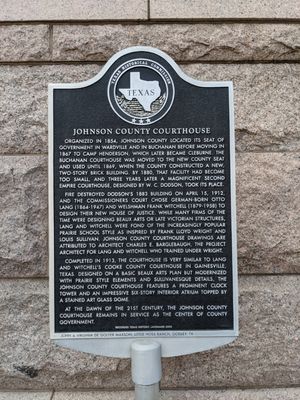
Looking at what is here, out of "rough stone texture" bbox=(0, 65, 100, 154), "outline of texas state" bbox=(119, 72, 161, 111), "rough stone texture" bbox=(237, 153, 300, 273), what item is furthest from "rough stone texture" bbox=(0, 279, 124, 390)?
"outline of texas state" bbox=(119, 72, 161, 111)

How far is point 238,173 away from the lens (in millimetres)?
2936

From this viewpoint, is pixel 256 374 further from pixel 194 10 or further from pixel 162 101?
pixel 194 10

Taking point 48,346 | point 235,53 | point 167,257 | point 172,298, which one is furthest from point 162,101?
point 48,346

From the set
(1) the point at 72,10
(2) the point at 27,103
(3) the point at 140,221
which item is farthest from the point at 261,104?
(2) the point at 27,103

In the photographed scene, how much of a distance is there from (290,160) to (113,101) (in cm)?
124

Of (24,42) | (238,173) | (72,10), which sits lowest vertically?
(238,173)

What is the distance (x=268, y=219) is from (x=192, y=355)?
1.04m

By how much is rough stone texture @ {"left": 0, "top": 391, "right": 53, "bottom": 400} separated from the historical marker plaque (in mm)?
600

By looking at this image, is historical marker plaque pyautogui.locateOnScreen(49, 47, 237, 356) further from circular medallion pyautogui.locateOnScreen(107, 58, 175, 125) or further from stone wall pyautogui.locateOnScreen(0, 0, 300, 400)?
stone wall pyautogui.locateOnScreen(0, 0, 300, 400)

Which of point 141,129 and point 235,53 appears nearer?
point 141,129

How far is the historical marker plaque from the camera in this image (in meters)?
2.60

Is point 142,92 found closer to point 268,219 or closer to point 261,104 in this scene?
point 261,104

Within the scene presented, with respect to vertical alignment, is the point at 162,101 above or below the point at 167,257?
above

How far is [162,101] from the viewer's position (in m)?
2.65
